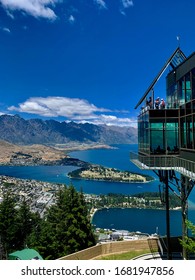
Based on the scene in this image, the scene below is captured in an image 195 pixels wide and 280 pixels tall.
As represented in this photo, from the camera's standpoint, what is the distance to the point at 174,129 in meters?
11.7

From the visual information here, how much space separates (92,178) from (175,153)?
503 feet

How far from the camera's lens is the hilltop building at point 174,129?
10539 millimetres

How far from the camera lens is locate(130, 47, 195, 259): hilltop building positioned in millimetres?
10539

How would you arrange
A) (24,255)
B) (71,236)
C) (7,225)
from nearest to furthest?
(24,255) < (71,236) < (7,225)

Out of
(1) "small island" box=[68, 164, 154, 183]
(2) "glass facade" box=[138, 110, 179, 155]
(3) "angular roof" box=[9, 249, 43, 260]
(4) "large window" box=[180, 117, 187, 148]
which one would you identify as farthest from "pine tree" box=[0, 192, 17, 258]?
(1) "small island" box=[68, 164, 154, 183]

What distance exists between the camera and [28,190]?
438 feet

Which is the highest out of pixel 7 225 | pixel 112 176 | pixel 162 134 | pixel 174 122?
pixel 174 122

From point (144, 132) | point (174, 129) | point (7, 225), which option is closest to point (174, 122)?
point (174, 129)

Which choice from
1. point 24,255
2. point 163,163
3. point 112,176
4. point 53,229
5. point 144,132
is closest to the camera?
point 163,163

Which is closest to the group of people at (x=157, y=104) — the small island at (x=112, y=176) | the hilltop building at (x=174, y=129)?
the hilltop building at (x=174, y=129)

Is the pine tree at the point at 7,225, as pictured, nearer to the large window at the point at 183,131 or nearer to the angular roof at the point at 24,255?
the angular roof at the point at 24,255

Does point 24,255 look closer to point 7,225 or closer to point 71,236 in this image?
point 71,236
